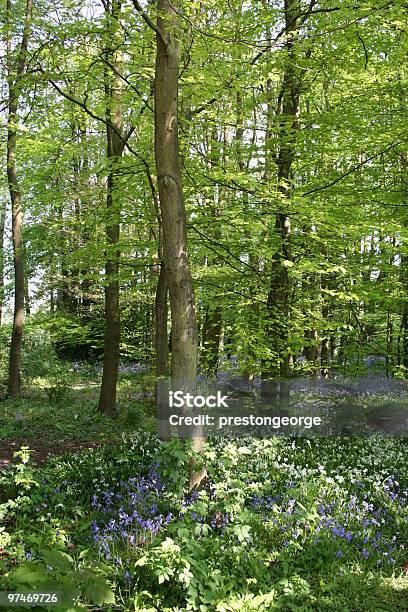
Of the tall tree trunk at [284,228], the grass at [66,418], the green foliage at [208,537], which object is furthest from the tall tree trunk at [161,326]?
the green foliage at [208,537]

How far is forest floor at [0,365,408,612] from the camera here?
3551mm

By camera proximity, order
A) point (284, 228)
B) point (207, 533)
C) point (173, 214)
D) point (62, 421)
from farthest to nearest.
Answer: point (62, 421), point (284, 228), point (173, 214), point (207, 533)

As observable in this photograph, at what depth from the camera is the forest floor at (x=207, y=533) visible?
355cm

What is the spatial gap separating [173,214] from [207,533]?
297 cm

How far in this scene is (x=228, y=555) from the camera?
4145 millimetres

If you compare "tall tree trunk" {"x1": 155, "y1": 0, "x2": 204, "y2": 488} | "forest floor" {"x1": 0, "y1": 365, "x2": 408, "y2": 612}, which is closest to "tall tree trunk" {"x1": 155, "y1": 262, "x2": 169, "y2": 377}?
"forest floor" {"x1": 0, "y1": 365, "x2": 408, "y2": 612}

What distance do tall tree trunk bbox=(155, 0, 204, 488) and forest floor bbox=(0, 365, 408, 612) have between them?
2.34 ft

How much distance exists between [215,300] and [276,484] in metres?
4.20

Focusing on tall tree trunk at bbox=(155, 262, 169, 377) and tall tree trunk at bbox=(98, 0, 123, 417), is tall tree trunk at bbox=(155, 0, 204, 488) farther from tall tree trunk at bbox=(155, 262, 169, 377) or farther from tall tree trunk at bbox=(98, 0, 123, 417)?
tall tree trunk at bbox=(155, 262, 169, 377)

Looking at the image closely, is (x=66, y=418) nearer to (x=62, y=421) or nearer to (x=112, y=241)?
(x=62, y=421)

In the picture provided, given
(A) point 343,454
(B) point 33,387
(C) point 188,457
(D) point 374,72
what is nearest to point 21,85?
(C) point 188,457

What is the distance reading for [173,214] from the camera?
499cm

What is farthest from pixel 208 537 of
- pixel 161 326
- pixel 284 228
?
pixel 284 228

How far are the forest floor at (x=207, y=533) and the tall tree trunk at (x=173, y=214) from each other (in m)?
0.71
